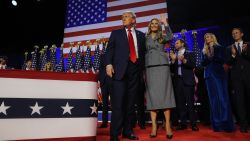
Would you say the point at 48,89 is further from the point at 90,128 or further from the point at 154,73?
the point at 154,73

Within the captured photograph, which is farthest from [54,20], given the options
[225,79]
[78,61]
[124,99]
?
[124,99]

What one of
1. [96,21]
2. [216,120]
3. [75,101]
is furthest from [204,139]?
[96,21]

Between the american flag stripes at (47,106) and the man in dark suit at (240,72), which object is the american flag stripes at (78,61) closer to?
the man in dark suit at (240,72)

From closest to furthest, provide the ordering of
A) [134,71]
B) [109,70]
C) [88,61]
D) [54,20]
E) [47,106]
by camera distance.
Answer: [47,106] → [109,70] → [134,71] → [88,61] → [54,20]

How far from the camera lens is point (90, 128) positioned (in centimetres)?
229

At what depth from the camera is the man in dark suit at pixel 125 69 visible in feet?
8.42

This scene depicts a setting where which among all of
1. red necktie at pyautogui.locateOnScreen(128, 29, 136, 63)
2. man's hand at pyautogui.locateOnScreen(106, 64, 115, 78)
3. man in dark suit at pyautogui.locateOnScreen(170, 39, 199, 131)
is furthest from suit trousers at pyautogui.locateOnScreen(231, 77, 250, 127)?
man's hand at pyautogui.locateOnScreen(106, 64, 115, 78)

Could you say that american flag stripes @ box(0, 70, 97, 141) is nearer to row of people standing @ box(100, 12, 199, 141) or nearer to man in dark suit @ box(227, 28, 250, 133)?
row of people standing @ box(100, 12, 199, 141)

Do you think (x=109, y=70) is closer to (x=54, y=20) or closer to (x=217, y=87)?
(x=217, y=87)

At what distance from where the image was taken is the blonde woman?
3305 mm

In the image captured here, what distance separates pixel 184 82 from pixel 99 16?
14.6ft

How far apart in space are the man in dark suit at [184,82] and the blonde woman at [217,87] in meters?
0.23

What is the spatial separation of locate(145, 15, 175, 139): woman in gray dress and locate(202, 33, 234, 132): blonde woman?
87 centimetres

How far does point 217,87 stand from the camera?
3365 mm
